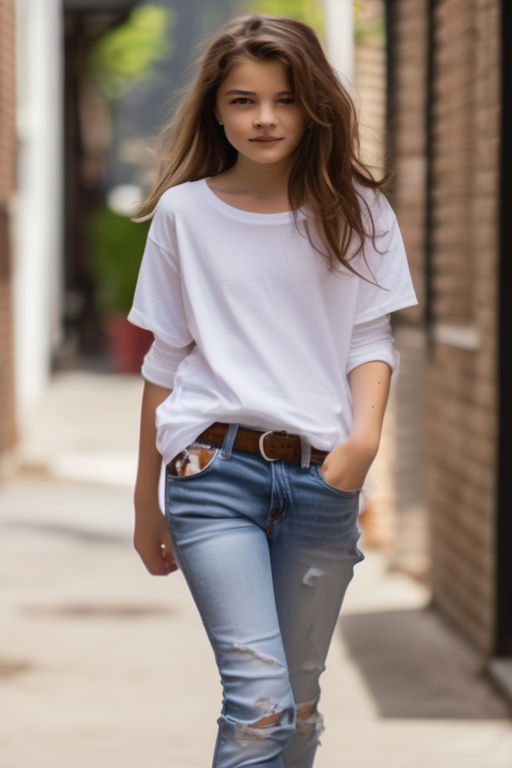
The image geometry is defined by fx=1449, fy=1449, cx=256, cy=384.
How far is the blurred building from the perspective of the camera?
5027mm

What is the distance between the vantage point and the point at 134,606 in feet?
20.5

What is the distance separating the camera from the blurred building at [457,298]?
5.03 metres

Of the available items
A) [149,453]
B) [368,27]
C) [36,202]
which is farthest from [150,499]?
[36,202]

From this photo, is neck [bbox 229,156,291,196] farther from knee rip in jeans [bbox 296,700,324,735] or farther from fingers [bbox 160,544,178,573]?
knee rip in jeans [bbox 296,700,324,735]

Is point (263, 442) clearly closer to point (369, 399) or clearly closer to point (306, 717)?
point (369, 399)

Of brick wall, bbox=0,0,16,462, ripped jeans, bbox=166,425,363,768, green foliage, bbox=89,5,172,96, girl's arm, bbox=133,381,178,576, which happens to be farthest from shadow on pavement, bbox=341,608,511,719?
green foliage, bbox=89,5,172,96

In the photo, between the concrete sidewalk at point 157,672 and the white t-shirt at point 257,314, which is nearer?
the white t-shirt at point 257,314

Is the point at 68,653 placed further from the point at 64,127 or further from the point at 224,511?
the point at 64,127

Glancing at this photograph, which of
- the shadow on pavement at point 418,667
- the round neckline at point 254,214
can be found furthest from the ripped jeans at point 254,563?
the shadow on pavement at point 418,667

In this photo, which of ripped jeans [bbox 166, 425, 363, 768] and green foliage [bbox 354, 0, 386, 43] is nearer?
ripped jeans [bbox 166, 425, 363, 768]

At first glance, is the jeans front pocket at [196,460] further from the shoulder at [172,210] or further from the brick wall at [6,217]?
the brick wall at [6,217]

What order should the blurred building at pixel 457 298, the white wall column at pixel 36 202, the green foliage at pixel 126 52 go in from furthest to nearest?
the green foliage at pixel 126 52, the white wall column at pixel 36 202, the blurred building at pixel 457 298

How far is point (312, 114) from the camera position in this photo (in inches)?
99.1

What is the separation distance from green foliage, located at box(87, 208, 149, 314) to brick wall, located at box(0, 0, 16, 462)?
6.41 m
